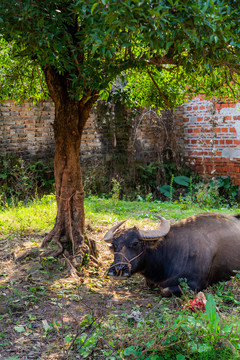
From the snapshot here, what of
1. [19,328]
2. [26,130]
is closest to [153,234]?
[19,328]

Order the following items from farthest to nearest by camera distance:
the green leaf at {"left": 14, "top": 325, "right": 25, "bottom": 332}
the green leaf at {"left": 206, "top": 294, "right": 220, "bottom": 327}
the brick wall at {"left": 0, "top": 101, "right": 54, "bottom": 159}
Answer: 1. the brick wall at {"left": 0, "top": 101, "right": 54, "bottom": 159}
2. the green leaf at {"left": 14, "top": 325, "right": 25, "bottom": 332}
3. the green leaf at {"left": 206, "top": 294, "right": 220, "bottom": 327}

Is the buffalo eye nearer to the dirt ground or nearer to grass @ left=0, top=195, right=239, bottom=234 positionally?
the dirt ground

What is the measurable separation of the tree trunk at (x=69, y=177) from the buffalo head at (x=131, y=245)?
0.67m

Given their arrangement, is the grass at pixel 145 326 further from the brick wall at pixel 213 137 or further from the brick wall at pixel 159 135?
the brick wall at pixel 213 137

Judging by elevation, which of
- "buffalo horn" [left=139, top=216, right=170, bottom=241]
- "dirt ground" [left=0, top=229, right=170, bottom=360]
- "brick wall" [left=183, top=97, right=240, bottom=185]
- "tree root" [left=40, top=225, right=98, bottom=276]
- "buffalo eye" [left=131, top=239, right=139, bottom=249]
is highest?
"brick wall" [left=183, top=97, right=240, bottom=185]

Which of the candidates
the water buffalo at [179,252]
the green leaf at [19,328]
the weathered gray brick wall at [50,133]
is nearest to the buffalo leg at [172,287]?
the water buffalo at [179,252]

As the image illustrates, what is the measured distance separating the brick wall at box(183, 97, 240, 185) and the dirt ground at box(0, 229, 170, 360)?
18.5ft

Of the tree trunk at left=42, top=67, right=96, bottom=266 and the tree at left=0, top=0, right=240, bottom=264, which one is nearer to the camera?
the tree at left=0, top=0, right=240, bottom=264

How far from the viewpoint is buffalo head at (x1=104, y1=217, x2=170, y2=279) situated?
3818 mm

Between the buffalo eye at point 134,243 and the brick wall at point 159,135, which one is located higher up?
the brick wall at point 159,135

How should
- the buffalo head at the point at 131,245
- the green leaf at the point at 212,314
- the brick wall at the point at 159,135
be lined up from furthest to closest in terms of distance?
Answer: 1. the brick wall at the point at 159,135
2. the buffalo head at the point at 131,245
3. the green leaf at the point at 212,314

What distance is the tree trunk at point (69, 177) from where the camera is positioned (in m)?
4.49

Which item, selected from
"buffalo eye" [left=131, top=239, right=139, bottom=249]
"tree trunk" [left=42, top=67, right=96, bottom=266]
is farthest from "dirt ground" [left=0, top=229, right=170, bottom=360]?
"buffalo eye" [left=131, top=239, right=139, bottom=249]

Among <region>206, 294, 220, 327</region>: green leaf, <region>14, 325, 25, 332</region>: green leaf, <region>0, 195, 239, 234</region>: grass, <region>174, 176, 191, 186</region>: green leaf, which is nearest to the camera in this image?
<region>206, 294, 220, 327</region>: green leaf
